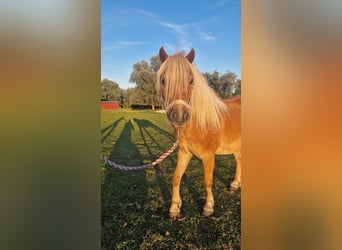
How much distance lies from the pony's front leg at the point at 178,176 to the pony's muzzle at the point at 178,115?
0.57 ft

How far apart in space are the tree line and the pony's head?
1.6 inches

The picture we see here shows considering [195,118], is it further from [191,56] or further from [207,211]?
[207,211]

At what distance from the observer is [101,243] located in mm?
1433

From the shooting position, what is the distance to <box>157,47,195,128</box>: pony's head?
1.44 meters

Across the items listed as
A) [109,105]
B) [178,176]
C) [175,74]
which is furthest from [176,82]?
[178,176]

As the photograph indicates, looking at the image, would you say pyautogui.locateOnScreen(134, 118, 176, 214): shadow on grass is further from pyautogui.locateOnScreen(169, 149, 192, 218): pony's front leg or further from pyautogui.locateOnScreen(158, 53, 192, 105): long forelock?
pyautogui.locateOnScreen(158, 53, 192, 105): long forelock

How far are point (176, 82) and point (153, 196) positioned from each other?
70 centimetres

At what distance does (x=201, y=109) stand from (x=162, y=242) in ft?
2.67

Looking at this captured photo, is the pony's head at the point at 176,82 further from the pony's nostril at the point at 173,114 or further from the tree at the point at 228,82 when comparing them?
the tree at the point at 228,82
